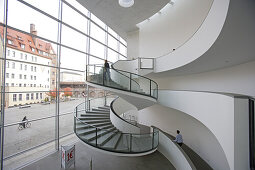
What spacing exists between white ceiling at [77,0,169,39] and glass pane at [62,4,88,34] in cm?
80

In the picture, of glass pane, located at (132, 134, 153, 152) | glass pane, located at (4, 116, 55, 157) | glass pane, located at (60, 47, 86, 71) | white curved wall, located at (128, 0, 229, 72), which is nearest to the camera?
white curved wall, located at (128, 0, 229, 72)

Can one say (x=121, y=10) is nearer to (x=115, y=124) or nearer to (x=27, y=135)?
(x=115, y=124)

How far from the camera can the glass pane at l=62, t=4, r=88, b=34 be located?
22.9 feet

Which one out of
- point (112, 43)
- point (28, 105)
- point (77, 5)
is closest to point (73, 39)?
point (77, 5)

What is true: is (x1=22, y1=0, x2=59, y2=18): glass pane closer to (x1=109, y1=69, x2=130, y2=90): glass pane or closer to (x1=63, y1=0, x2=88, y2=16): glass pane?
(x1=63, y1=0, x2=88, y2=16): glass pane

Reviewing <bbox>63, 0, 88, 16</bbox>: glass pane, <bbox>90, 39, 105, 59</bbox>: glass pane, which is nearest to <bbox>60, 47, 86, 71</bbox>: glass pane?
<bbox>90, 39, 105, 59</bbox>: glass pane

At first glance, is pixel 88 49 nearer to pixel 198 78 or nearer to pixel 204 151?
pixel 198 78

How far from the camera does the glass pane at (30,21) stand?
15.7 ft

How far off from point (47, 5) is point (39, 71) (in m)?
3.27

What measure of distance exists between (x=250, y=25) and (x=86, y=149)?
318 inches

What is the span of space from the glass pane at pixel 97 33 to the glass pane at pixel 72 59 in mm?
1967

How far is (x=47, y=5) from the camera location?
6.04 metres

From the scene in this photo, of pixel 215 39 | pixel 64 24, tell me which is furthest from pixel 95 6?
pixel 215 39

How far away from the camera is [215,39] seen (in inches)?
115
